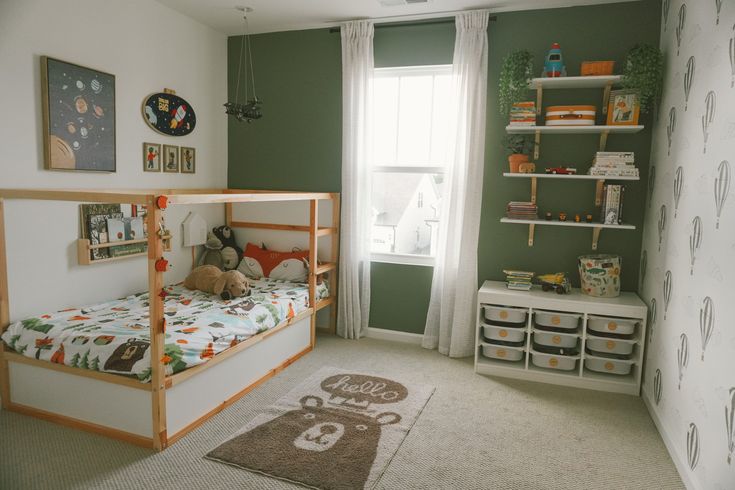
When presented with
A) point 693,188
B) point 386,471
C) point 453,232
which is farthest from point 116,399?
point 693,188

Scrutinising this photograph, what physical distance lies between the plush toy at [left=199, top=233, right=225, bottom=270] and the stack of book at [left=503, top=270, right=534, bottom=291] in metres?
2.27

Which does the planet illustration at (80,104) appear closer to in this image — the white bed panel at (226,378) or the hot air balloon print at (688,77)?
the white bed panel at (226,378)

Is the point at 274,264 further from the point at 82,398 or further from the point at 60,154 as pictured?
the point at 82,398

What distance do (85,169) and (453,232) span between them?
2.46m

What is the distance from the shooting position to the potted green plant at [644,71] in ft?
9.31

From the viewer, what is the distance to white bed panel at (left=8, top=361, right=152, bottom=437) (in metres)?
2.27

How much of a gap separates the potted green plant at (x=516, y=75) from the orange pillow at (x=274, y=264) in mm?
1963

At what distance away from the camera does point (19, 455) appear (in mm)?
2176

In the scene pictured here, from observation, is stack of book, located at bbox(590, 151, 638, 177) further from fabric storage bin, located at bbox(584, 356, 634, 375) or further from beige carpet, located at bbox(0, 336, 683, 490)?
beige carpet, located at bbox(0, 336, 683, 490)

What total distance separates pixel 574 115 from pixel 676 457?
2.01m

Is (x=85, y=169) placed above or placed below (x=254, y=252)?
above

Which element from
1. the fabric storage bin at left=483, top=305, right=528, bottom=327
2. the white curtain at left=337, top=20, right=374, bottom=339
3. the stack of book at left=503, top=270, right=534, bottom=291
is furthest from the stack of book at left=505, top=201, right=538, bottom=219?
the white curtain at left=337, top=20, right=374, bottom=339

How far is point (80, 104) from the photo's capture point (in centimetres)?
288

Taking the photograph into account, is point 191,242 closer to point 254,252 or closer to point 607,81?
point 254,252
